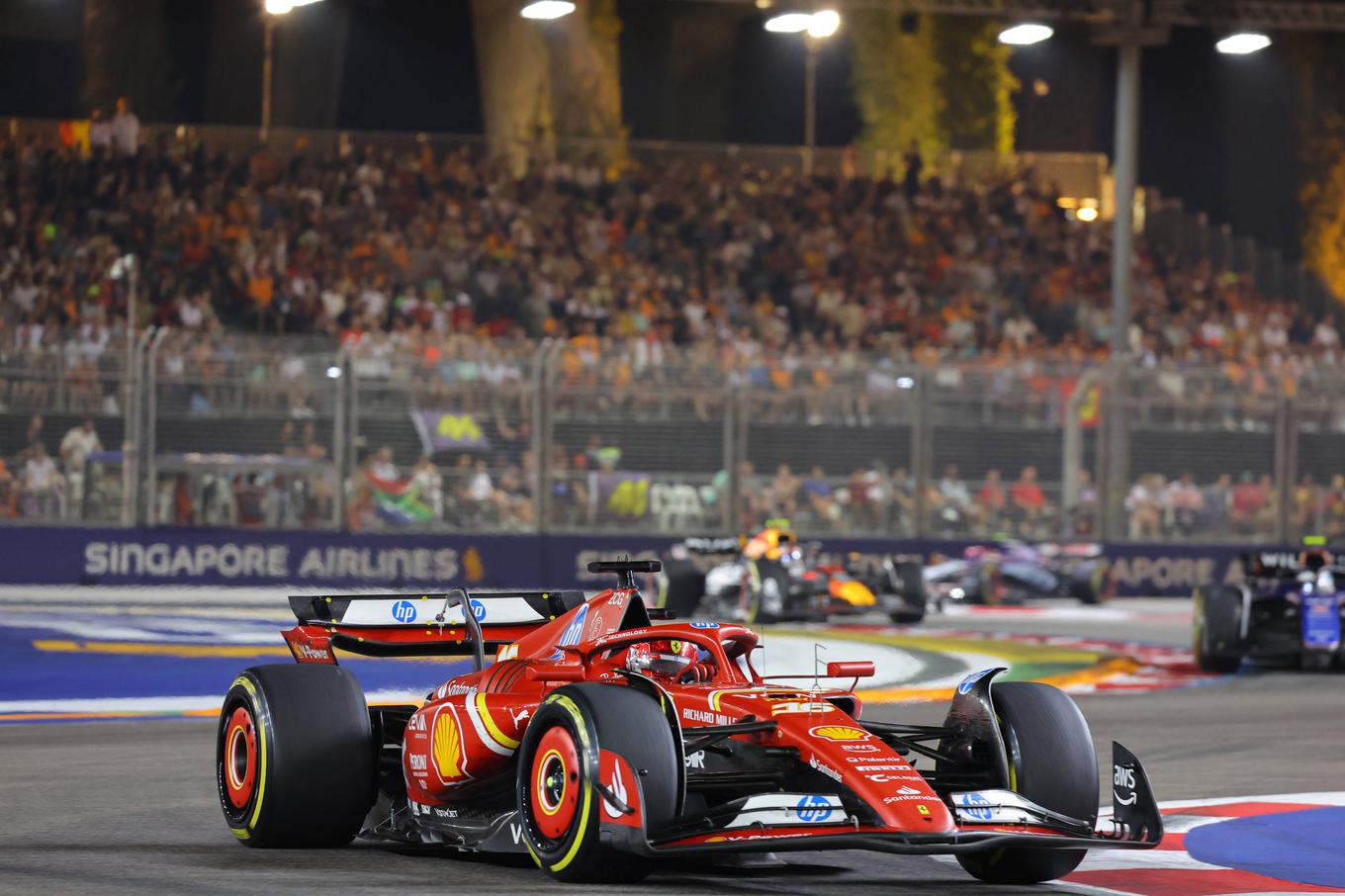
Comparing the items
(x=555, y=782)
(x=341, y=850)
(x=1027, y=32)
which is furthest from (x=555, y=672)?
(x=1027, y=32)

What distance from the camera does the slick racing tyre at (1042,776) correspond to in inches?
264

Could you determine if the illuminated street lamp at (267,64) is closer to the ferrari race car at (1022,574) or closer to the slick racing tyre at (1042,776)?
the ferrari race car at (1022,574)

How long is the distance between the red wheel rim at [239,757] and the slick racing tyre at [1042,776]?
8.07 feet

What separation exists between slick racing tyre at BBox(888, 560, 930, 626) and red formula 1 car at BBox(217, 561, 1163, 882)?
501 inches

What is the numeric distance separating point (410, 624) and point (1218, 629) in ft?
30.8

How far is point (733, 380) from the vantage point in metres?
23.3

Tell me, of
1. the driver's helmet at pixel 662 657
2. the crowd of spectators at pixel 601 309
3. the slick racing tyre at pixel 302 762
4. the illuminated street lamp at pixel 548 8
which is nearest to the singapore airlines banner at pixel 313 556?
the crowd of spectators at pixel 601 309

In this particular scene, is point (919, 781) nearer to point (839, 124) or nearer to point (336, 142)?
point (336, 142)

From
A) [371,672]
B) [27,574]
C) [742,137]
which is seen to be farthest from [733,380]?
[742,137]

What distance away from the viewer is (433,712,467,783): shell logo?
7.14 m

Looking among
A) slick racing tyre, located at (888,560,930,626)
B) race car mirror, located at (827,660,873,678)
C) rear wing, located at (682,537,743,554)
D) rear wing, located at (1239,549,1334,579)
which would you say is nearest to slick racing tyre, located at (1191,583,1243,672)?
rear wing, located at (1239,549,1334,579)

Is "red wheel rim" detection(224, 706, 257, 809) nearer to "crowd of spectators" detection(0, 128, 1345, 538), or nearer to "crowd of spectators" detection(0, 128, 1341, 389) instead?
"crowd of spectators" detection(0, 128, 1345, 538)

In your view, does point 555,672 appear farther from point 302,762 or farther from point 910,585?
point 910,585

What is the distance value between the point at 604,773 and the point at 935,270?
2643 cm
